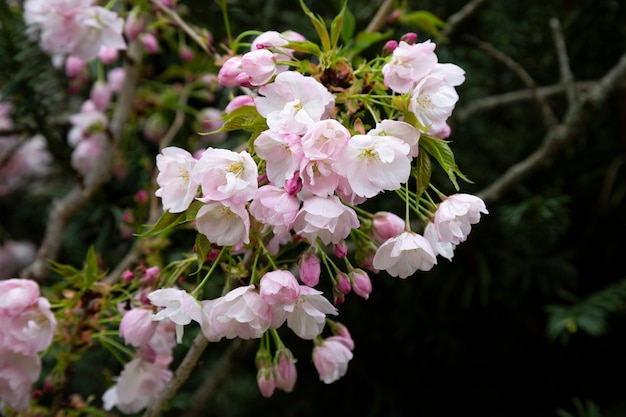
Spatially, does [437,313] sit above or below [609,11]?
below

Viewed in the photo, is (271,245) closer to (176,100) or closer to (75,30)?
(75,30)

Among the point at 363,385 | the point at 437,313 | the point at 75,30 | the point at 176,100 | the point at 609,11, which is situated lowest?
the point at 363,385

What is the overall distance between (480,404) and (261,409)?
0.42 metres

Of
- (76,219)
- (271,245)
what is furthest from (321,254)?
(76,219)

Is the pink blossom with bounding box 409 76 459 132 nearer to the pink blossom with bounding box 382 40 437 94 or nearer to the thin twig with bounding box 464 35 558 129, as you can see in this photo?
the pink blossom with bounding box 382 40 437 94

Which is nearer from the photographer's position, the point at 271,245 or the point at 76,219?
the point at 271,245

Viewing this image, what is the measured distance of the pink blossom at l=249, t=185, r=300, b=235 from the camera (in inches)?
17.6

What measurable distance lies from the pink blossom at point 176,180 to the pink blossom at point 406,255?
16 cm

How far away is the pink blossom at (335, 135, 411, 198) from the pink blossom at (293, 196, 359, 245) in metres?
0.02

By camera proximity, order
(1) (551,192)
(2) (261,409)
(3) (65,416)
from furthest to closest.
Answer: (2) (261,409) < (1) (551,192) < (3) (65,416)

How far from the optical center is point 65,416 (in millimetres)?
705

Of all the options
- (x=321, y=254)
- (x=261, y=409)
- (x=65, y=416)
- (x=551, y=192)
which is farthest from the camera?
(x=261, y=409)

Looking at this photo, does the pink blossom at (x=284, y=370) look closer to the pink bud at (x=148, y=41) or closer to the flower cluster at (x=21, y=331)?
the flower cluster at (x=21, y=331)

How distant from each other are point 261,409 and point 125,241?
0.43 m
